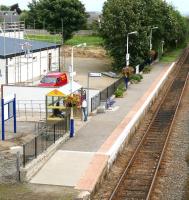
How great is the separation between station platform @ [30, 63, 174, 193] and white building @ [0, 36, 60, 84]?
11.2 m

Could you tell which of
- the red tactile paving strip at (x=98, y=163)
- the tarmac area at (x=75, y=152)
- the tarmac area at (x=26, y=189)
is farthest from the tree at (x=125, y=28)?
the red tactile paving strip at (x=98, y=163)

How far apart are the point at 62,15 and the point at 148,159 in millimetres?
71931

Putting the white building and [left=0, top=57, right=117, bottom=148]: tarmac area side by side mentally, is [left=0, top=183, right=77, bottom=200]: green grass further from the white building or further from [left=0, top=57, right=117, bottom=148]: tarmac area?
the white building

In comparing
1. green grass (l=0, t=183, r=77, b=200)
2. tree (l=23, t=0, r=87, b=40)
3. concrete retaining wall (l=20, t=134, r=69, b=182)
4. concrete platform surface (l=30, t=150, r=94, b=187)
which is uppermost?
tree (l=23, t=0, r=87, b=40)

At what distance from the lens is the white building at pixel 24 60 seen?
42.7 metres

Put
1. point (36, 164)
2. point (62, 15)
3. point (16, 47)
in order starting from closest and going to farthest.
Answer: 1. point (36, 164)
2. point (16, 47)
3. point (62, 15)

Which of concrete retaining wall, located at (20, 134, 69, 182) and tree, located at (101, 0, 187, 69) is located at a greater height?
tree, located at (101, 0, 187, 69)

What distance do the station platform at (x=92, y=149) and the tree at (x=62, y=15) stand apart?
5694cm

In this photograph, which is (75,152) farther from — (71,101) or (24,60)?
(24,60)

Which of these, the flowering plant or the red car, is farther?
the red car

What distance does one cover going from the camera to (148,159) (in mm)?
22609

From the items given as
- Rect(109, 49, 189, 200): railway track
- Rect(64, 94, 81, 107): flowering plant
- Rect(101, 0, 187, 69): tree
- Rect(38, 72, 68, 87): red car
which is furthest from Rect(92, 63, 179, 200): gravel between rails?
Rect(101, 0, 187, 69): tree

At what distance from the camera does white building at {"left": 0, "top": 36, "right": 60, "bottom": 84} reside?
42.7 metres

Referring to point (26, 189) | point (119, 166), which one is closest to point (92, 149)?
point (119, 166)
